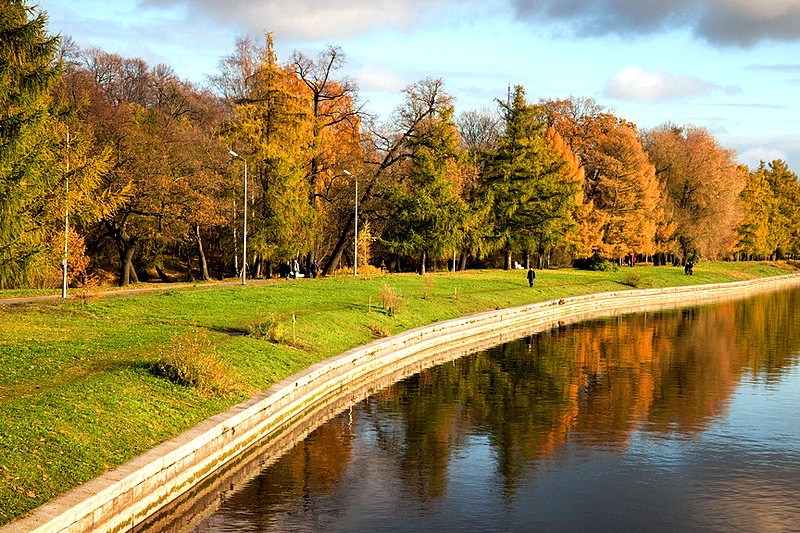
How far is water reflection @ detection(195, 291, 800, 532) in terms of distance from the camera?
14602mm

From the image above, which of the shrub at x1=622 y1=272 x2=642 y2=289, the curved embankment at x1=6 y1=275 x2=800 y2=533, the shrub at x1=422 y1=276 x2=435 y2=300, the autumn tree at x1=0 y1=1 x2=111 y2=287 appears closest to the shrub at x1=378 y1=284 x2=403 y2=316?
the curved embankment at x1=6 y1=275 x2=800 y2=533

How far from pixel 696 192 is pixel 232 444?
79.0 m

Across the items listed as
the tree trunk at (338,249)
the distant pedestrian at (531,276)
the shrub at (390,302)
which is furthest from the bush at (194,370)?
the tree trunk at (338,249)

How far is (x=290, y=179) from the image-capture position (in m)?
52.6

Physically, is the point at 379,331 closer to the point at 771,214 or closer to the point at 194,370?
the point at 194,370

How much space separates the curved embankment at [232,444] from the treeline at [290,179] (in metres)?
9.65

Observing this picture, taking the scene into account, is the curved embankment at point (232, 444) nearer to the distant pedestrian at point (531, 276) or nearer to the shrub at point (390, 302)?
the shrub at point (390, 302)

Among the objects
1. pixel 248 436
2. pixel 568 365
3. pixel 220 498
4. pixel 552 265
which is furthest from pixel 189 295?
pixel 552 265

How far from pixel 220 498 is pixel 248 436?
10.8ft

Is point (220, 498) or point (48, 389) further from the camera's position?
point (48, 389)

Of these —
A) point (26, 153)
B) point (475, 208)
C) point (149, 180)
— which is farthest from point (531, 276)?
point (26, 153)

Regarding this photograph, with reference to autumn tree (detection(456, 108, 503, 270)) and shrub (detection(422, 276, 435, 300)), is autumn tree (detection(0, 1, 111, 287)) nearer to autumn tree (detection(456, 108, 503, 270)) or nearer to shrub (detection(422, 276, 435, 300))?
shrub (detection(422, 276, 435, 300))

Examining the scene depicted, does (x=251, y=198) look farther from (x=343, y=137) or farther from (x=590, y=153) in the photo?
(x=590, y=153)

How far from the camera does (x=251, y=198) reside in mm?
53188
